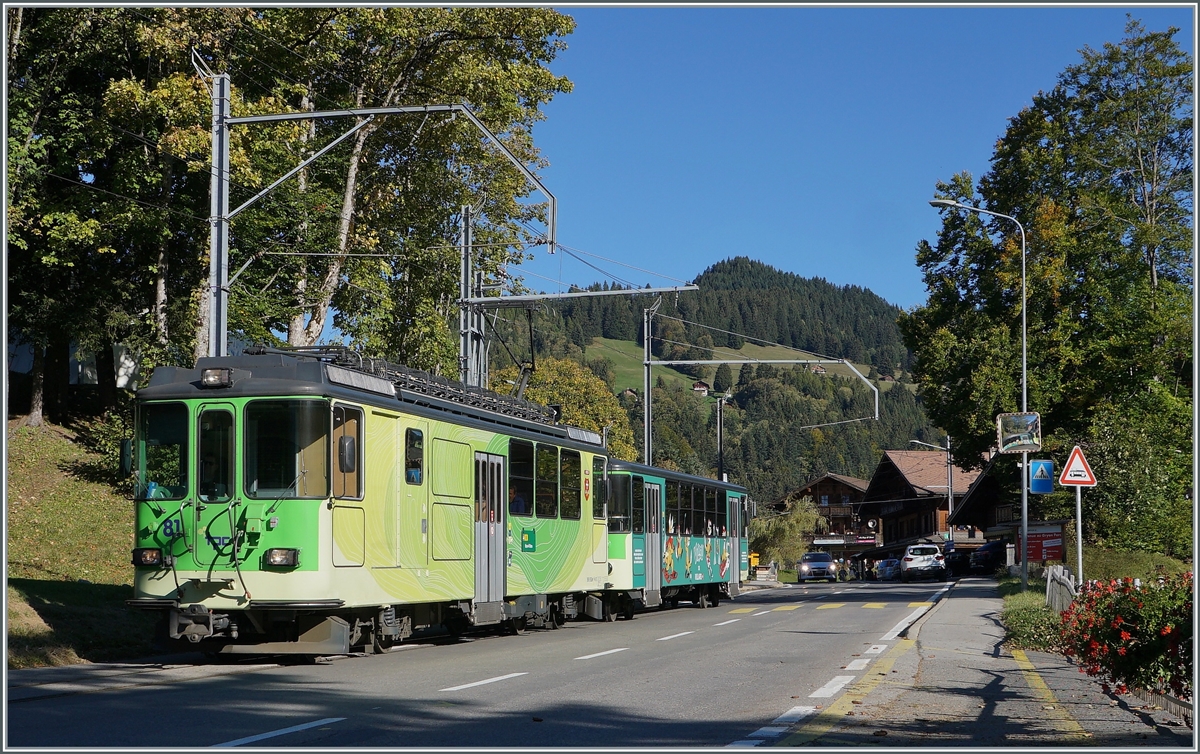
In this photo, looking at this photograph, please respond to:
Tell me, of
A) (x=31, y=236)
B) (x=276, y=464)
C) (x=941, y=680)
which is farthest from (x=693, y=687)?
(x=31, y=236)

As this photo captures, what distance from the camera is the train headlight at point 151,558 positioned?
14.7 m

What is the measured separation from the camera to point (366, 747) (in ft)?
27.8

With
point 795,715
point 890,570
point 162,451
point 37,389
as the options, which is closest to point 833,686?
point 795,715

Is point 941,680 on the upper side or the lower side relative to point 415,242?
lower

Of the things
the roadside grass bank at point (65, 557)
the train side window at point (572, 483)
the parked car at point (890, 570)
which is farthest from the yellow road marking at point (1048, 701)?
the parked car at point (890, 570)

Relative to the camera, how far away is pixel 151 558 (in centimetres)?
1477

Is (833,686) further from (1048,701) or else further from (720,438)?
(720,438)

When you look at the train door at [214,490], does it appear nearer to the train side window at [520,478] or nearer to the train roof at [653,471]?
the train side window at [520,478]

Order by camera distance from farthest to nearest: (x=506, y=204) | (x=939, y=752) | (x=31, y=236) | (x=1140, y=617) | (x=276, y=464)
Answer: (x=506, y=204) → (x=31, y=236) → (x=276, y=464) → (x=1140, y=617) → (x=939, y=752)

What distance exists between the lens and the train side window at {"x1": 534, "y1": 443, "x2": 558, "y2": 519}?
A: 21.1m

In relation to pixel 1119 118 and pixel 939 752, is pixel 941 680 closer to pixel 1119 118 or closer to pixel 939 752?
pixel 939 752

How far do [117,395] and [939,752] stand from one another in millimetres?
33702

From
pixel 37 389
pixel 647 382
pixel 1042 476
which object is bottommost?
pixel 1042 476

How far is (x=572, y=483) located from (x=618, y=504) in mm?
3122
